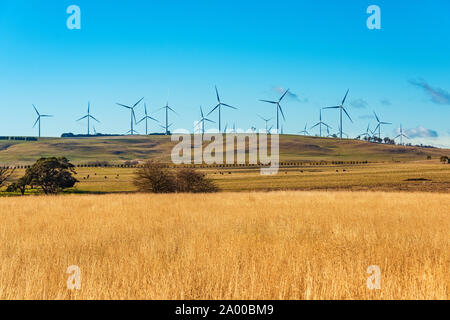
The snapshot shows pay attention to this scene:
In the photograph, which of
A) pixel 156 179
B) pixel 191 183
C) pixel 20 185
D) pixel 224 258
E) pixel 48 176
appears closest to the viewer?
pixel 224 258

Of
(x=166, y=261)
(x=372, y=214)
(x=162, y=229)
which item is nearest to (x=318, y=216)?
(x=372, y=214)

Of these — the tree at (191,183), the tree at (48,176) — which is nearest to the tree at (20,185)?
the tree at (48,176)

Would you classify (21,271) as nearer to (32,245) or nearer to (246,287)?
(32,245)

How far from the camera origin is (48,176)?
159ft

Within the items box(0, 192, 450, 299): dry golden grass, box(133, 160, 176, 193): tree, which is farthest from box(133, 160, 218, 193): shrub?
box(0, 192, 450, 299): dry golden grass

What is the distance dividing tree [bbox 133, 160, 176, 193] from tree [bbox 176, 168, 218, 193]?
2.01 ft

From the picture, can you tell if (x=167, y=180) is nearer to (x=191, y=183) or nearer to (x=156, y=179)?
(x=156, y=179)

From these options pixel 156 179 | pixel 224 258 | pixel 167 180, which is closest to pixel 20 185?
pixel 156 179

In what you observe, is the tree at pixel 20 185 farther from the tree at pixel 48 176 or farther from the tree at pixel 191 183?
the tree at pixel 191 183

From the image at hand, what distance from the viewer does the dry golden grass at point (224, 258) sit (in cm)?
709

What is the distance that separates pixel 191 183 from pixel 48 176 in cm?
1800

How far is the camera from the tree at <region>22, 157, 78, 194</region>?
47.2m
